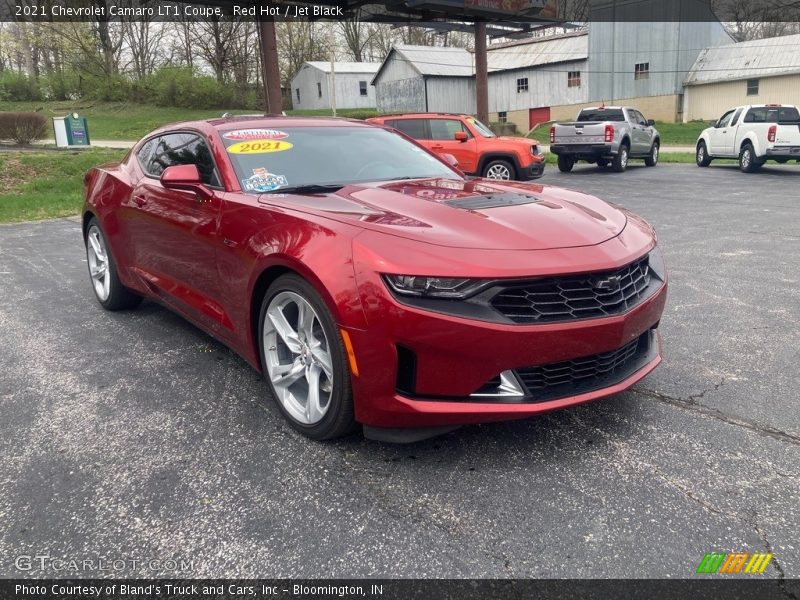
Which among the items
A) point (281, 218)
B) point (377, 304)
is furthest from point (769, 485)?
point (281, 218)

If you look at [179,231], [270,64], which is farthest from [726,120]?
[179,231]

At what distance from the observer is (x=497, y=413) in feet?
8.11

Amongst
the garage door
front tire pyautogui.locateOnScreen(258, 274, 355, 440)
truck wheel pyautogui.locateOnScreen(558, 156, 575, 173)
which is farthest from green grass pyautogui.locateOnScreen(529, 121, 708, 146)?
front tire pyautogui.locateOnScreen(258, 274, 355, 440)

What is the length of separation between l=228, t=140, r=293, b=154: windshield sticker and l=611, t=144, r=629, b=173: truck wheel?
15.8 m

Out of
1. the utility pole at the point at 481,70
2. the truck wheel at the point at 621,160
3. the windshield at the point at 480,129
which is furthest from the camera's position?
the utility pole at the point at 481,70

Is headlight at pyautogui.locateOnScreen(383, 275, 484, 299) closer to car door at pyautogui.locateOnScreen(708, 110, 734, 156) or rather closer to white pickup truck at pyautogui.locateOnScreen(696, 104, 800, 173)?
white pickup truck at pyautogui.locateOnScreen(696, 104, 800, 173)

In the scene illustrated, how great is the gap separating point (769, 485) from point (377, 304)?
1684mm

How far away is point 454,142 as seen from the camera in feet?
47.7

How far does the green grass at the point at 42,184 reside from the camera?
12.1m

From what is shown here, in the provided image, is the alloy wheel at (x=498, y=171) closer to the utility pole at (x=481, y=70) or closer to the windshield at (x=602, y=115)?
the windshield at (x=602, y=115)

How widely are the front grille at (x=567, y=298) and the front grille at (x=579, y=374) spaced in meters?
0.19

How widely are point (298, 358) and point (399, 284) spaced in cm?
78

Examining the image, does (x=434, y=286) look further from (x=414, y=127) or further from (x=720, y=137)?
(x=720, y=137)

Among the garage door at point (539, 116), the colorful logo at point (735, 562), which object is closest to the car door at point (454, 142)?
the colorful logo at point (735, 562)
